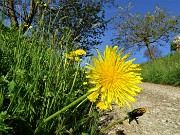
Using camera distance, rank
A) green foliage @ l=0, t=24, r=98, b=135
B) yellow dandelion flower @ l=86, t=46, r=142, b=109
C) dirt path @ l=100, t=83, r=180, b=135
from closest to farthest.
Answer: yellow dandelion flower @ l=86, t=46, r=142, b=109, green foliage @ l=0, t=24, r=98, b=135, dirt path @ l=100, t=83, r=180, b=135

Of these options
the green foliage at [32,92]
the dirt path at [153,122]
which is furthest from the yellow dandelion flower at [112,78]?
the dirt path at [153,122]

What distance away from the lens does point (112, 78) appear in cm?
126

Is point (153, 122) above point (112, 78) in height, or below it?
below

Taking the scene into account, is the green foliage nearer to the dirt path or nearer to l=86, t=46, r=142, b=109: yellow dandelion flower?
l=86, t=46, r=142, b=109: yellow dandelion flower

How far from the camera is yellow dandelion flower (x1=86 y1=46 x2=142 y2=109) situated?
1.23 meters

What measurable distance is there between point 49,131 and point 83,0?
1181 cm

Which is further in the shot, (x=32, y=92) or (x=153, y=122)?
(x=153, y=122)

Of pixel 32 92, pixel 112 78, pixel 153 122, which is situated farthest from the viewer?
pixel 153 122

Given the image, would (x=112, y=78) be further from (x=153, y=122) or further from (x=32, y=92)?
(x=153, y=122)

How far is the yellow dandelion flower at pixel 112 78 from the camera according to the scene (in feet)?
4.03

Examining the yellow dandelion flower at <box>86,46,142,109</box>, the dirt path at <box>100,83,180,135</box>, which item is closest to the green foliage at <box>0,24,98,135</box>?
the yellow dandelion flower at <box>86,46,142,109</box>

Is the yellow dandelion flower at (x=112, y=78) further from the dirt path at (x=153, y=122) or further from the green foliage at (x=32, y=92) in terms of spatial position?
the dirt path at (x=153, y=122)

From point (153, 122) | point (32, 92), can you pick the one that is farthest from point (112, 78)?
point (153, 122)

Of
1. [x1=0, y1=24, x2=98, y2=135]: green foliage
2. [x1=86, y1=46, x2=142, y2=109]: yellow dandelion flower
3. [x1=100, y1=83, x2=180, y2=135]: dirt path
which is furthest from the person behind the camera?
[x1=100, y1=83, x2=180, y2=135]: dirt path
